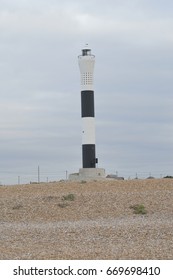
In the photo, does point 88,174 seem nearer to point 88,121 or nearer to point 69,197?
point 88,121

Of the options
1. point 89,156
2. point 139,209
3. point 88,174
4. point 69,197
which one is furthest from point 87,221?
point 89,156

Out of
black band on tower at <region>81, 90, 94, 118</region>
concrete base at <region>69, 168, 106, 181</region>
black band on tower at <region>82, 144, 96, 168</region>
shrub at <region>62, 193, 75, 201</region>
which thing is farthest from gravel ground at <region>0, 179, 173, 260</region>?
black band on tower at <region>81, 90, 94, 118</region>

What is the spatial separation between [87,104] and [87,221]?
1733 centimetres

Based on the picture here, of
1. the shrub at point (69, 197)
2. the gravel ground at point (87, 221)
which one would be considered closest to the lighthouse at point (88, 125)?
the gravel ground at point (87, 221)

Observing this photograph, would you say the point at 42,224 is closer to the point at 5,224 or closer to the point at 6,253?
the point at 5,224

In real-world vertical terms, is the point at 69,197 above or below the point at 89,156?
below

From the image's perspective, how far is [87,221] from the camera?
56.7 feet

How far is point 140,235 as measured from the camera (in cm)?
1345

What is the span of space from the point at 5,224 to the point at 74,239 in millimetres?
Result: 4501

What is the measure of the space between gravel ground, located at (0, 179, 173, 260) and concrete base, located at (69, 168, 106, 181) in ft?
23.0

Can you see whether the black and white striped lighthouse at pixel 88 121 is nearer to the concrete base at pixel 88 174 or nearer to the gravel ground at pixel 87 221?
the concrete base at pixel 88 174

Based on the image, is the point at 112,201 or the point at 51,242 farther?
the point at 112,201
